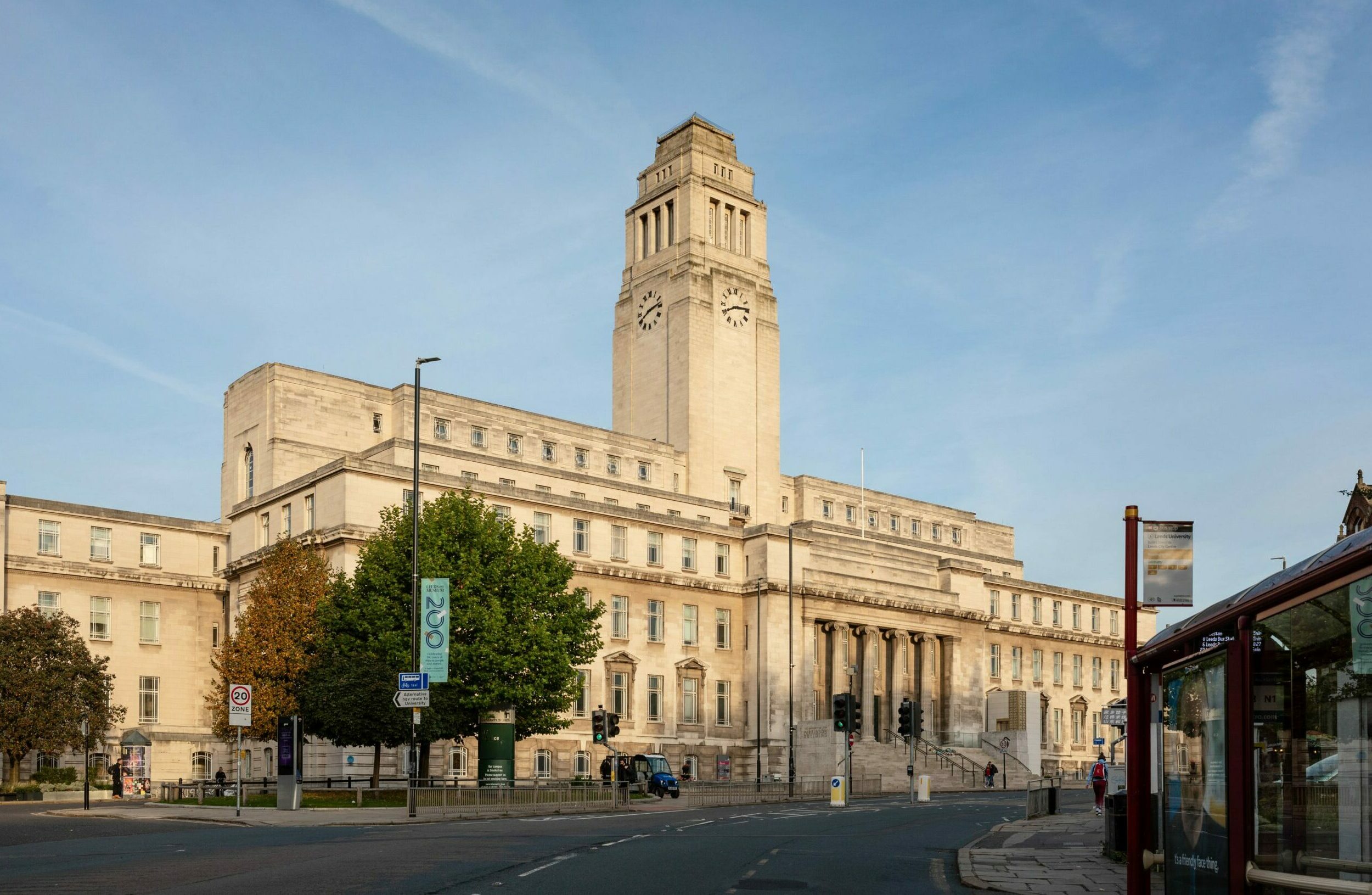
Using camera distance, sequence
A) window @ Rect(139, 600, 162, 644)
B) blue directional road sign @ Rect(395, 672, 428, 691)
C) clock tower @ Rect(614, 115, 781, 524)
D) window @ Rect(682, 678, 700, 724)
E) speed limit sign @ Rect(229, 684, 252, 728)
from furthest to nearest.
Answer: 1. clock tower @ Rect(614, 115, 781, 524)
2. window @ Rect(682, 678, 700, 724)
3. window @ Rect(139, 600, 162, 644)
4. blue directional road sign @ Rect(395, 672, 428, 691)
5. speed limit sign @ Rect(229, 684, 252, 728)

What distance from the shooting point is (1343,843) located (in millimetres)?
8859

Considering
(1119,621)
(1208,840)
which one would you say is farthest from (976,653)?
(1208,840)

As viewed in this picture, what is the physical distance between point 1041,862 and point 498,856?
9446 mm

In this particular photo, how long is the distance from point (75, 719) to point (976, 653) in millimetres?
57912

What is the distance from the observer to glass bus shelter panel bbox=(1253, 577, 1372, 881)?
8.68 m

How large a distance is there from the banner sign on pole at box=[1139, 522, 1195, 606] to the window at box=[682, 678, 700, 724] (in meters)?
67.9

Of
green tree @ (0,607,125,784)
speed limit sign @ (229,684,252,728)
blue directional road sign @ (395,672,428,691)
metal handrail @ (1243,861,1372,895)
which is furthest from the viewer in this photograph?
green tree @ (0,607,125,784)


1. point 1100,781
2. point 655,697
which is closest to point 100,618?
point 655,697

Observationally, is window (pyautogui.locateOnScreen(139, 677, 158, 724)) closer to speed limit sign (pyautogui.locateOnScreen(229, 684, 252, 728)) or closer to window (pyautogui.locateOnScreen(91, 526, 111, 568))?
window (pyautogui.locateOnScreen(91, 526, 111, 568))

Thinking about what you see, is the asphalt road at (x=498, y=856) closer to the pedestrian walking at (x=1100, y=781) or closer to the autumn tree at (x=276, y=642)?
the pedestrian walking at (x=1100, y=781)

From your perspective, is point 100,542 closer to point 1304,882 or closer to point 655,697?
point 655,697

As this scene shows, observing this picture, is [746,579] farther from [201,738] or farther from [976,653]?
[201,738]

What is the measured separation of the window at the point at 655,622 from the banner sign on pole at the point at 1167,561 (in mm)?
66465

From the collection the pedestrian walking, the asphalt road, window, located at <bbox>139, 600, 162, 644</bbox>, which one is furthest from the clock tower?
the asphalt road
